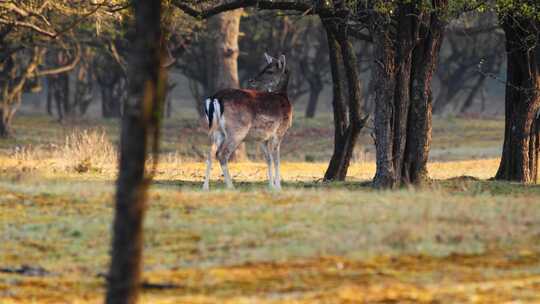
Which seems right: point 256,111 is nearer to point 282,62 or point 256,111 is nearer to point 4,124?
point 282,62

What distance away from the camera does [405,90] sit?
20.0 metres

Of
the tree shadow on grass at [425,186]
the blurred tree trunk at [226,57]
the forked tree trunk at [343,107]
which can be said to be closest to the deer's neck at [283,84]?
the tree shadow on grass at [425,186]

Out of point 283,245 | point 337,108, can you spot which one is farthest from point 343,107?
point 283,245

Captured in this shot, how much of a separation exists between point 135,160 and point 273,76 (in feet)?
39.3

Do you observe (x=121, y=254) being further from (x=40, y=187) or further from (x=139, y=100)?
(x=40, y=187)

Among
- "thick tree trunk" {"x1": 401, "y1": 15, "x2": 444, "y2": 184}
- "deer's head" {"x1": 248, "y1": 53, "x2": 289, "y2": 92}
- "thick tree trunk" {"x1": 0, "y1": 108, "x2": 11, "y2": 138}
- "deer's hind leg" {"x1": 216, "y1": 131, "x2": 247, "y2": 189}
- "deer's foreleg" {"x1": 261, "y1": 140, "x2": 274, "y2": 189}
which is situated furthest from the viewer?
"thick tree trunk" {"x1": 0, "y1": 108, "x2": 11, "y2": 138}

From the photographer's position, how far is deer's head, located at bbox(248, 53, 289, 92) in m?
21.0

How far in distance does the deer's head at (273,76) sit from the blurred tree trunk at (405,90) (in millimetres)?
1897

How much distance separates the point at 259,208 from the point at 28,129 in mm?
37221

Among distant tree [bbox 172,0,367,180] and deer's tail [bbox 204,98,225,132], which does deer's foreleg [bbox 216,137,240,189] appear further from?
distant tree [bbox 172,0,367,180]

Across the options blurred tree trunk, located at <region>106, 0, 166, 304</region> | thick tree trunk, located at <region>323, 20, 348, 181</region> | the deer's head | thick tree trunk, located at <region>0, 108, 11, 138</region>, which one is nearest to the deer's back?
the deer's head

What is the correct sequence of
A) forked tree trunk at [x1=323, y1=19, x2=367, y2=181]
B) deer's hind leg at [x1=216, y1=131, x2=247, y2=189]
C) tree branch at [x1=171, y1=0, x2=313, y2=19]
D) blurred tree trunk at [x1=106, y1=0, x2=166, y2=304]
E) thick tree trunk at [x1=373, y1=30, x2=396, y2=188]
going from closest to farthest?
1. blurred tree trunk at [x1=106, y1=0, x2=166, y2=304]
2. deer's hind leg at [x1=216, y1=131, x2=247, y2=189]
3. thick tree trunk at [x1=373, y1=30, x2=396, y2=188]
4. tree branch at [x1=171, y1=0, x2=313, y2=19]
5. forked tree trunk at [x1=323, y1=19, x2=367, y2=181]

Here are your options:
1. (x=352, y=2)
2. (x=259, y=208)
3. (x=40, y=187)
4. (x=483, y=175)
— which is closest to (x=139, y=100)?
(x=259, y=208)

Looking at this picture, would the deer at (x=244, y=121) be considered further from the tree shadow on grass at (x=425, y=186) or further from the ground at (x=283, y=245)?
the ground at (x=283, y=245)
